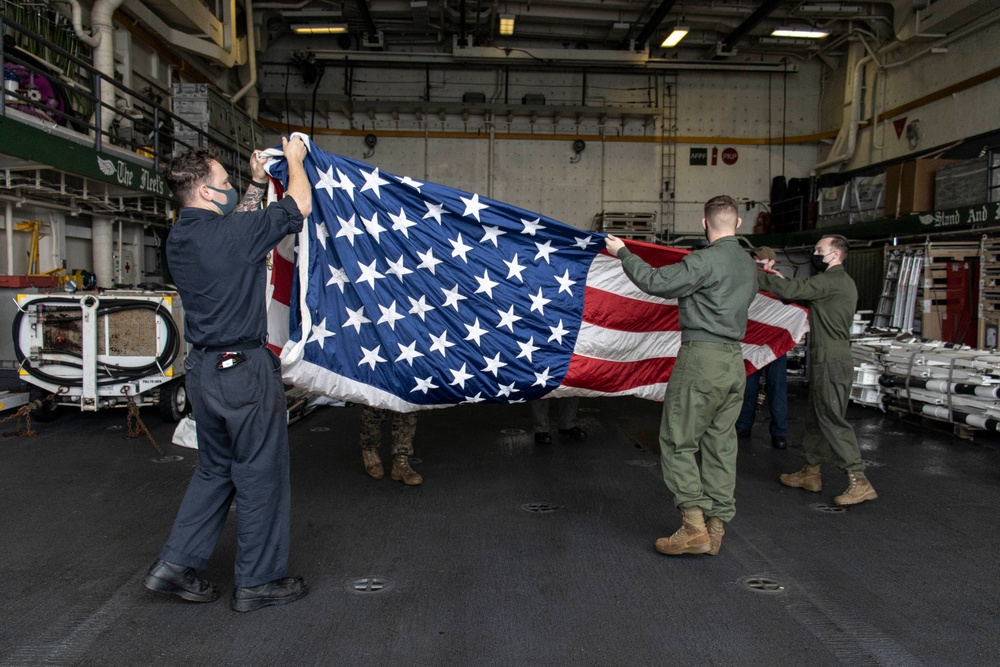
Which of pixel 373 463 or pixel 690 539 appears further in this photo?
pixel 373 463

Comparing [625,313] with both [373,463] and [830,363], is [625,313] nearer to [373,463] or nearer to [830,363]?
[830,363]

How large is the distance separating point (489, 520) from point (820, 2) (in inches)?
569

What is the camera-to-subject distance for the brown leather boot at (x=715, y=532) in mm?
4016

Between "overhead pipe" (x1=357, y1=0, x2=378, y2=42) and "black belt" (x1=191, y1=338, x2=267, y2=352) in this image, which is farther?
"overhead pipe" (x1=357, y1=0, x2=378, y2=42)

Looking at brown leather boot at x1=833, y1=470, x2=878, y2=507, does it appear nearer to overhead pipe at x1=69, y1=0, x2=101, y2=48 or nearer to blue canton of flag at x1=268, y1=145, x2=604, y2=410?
blue canton of flag at x1=268, y1=145, x2=604, y2=410

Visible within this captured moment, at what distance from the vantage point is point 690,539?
3.97 meters

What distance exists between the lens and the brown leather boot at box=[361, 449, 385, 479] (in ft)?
18.0

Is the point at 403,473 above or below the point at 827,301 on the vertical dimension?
below

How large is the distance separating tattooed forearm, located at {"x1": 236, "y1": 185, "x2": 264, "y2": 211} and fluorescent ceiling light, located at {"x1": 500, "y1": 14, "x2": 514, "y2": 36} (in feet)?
40.2

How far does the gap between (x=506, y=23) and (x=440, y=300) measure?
12163mm

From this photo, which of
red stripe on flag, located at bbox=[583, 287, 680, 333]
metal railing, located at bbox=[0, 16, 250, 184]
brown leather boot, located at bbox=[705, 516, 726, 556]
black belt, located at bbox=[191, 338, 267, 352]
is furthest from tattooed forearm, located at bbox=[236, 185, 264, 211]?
metal railing, located at bbox=[0, 16, 250, 184]

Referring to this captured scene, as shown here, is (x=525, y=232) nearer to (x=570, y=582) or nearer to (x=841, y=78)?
(x=570, y=582)

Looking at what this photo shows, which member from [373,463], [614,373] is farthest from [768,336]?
[373,463]

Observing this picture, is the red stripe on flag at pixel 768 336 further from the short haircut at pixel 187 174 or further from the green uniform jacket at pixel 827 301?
the short haircut at pixel 187 174
